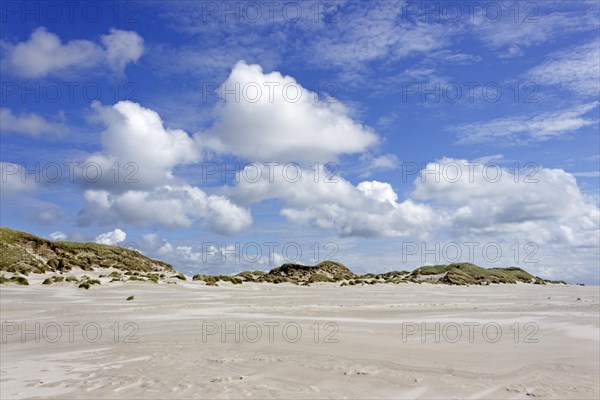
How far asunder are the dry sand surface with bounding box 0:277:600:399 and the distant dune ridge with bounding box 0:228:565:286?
18.0 meters

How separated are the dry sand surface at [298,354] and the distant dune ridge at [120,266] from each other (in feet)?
59.0

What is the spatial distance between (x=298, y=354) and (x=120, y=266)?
3554 centimetres

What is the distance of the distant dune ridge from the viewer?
34.2 m

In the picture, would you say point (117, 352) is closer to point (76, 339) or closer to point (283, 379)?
point (76, 339)

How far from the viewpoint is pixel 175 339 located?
1177 centimetres

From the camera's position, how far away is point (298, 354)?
32.5 ft
